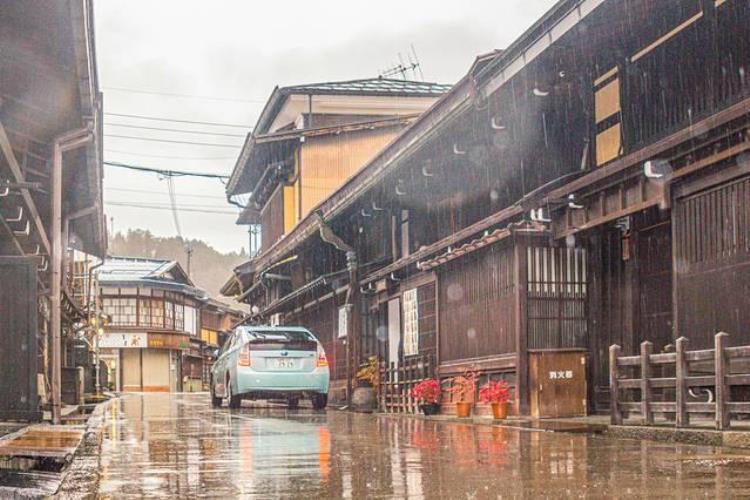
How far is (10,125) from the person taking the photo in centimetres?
1391

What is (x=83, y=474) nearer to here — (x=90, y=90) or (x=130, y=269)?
(x=90, y=90)

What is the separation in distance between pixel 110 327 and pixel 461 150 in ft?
178

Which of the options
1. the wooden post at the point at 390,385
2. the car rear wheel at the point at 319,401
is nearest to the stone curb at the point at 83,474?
the car rear wheel at the point at 319,401

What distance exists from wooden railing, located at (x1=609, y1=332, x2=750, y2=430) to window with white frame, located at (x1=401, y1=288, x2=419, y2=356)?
29.4 ft

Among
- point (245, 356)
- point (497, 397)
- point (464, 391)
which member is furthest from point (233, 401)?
point (497, 397)

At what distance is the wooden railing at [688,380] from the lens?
974cm

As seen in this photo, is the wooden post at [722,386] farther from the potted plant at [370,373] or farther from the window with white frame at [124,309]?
the window with white frame at [124,309]

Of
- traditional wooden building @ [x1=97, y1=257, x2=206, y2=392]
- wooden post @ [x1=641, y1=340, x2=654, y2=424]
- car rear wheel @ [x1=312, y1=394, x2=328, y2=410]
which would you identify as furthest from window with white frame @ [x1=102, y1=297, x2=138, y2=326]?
wooden post @ [x1=641, y1=340, x2=654, y2=424]

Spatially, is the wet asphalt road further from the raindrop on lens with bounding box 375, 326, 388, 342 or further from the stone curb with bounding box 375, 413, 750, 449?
the raindrop on lens with bounding box 375, 326, 388, 342

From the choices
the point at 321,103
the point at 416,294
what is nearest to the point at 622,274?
the point at 416,294

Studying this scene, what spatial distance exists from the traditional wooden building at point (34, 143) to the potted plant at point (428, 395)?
21.3ft

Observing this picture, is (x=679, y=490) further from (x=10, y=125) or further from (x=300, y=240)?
(x=300, y=240)

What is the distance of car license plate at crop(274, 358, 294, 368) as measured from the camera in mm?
20938

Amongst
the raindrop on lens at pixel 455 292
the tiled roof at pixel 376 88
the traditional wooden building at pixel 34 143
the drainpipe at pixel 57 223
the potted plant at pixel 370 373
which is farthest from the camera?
the tiled roof at pixel 376 88
